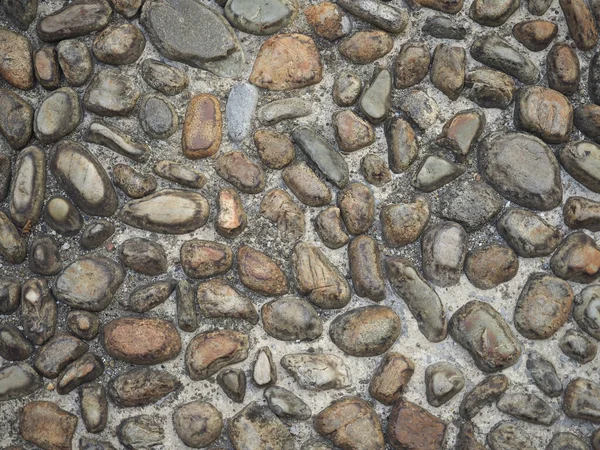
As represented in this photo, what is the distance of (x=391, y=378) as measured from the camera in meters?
1.13

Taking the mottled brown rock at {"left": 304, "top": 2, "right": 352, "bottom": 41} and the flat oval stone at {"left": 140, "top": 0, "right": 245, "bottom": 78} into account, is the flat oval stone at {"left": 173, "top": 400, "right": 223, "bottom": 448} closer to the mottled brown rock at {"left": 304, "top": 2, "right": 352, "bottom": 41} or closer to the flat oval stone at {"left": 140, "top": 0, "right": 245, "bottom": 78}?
the flat oval stone at {"left": 140, "top": 0, "right": 245, "bottom": 78}

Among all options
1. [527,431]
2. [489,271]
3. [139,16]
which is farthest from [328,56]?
[527,431]

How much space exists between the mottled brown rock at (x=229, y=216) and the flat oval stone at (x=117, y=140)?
0.16 m

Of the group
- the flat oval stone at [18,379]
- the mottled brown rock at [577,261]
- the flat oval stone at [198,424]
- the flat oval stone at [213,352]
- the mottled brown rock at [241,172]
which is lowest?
the flat oval stone at [18,379]

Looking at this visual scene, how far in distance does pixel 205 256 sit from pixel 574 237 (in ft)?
2.04

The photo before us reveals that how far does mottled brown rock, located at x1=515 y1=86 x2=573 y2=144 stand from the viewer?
1.20 metres

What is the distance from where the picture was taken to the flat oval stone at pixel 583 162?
Result: 3.89 ft

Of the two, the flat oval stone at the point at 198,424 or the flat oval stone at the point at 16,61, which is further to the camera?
the flat oval stone at the point at 16,61

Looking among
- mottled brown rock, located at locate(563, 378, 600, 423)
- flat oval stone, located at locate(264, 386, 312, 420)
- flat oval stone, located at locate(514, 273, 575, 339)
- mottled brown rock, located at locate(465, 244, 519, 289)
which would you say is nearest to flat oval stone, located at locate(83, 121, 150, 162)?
flat oval stone, located at locate(264, 386, 312, 420)

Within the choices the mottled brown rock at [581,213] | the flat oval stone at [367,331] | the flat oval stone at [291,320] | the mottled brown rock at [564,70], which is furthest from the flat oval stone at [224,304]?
the mottled brown rock at [564,70]

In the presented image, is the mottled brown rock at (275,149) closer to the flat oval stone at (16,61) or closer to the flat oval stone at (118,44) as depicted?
the flat oval stone at (118,44)

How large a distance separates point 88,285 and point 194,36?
1.53 ft

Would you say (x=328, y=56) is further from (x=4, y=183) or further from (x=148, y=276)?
(x=4, y=183)

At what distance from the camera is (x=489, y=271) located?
3.81 ft
